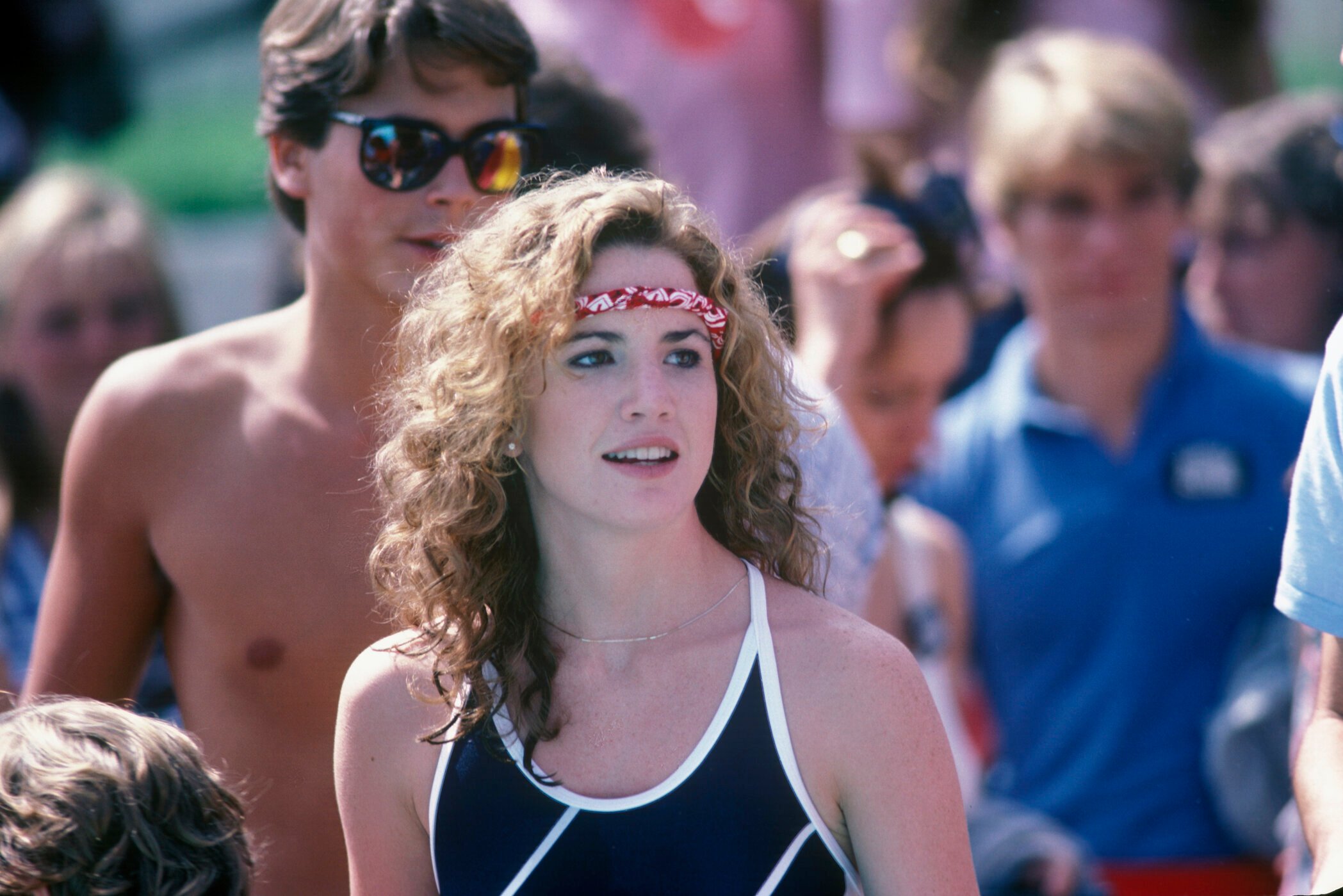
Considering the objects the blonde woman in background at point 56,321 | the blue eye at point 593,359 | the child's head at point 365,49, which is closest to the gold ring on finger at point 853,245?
the child's head at point 365,49

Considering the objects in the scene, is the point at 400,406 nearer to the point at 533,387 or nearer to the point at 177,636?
the point at 533,387

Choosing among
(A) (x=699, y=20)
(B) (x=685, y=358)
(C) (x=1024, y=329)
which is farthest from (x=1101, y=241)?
(B) (x=685, y=358)

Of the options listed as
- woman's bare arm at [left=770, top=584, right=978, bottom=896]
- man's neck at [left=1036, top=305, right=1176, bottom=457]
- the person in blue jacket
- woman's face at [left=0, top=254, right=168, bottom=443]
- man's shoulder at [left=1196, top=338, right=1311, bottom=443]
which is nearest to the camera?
woman's bare arm at [left=770, top=584, right=978, bottom=896]

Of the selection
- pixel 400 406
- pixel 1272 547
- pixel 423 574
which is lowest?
pixel 1272 547

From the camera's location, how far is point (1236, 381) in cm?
405

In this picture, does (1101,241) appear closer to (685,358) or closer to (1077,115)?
(1077,115)

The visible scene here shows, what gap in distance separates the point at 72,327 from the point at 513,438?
2580 millimetres

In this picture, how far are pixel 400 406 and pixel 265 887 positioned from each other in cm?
91

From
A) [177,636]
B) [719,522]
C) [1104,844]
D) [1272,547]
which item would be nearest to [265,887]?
[177,636]

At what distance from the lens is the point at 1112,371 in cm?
415

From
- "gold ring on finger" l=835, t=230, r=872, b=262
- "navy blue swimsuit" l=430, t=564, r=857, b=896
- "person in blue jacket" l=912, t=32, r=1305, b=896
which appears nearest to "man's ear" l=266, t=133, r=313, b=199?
"gold ring on finger" l=835, t=230, r=872, b=262

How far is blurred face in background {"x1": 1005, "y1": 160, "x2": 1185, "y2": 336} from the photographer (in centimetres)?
401

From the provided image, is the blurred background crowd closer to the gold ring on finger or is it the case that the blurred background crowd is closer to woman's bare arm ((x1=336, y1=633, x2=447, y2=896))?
the gold ring on finger

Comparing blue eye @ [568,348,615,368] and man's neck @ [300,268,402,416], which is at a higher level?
blue eye @ [568,348,615,368]
